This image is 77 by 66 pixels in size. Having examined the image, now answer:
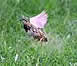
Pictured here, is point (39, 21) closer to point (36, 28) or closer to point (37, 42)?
point (36, 28)

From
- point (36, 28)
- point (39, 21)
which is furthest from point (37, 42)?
point (39, 21)

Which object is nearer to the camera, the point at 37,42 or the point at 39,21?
the point at 37,42

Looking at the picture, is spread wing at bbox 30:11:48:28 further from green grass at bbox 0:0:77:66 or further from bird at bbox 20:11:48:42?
green grass at bbox 0:0:77:66

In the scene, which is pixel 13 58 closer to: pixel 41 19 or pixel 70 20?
pixel 41 19

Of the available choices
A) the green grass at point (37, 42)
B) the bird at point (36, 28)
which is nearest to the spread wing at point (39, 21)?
the bird at point (36, 28)

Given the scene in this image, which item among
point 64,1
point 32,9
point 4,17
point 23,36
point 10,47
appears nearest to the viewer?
point 10,47

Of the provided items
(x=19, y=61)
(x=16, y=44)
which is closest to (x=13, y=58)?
(x=19, y=61)

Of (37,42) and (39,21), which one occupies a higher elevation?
(39,21)

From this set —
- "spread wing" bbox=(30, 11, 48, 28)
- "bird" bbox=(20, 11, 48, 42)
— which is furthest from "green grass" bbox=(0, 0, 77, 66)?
"spread wing" bbox=(30, 11, 48, 28)
